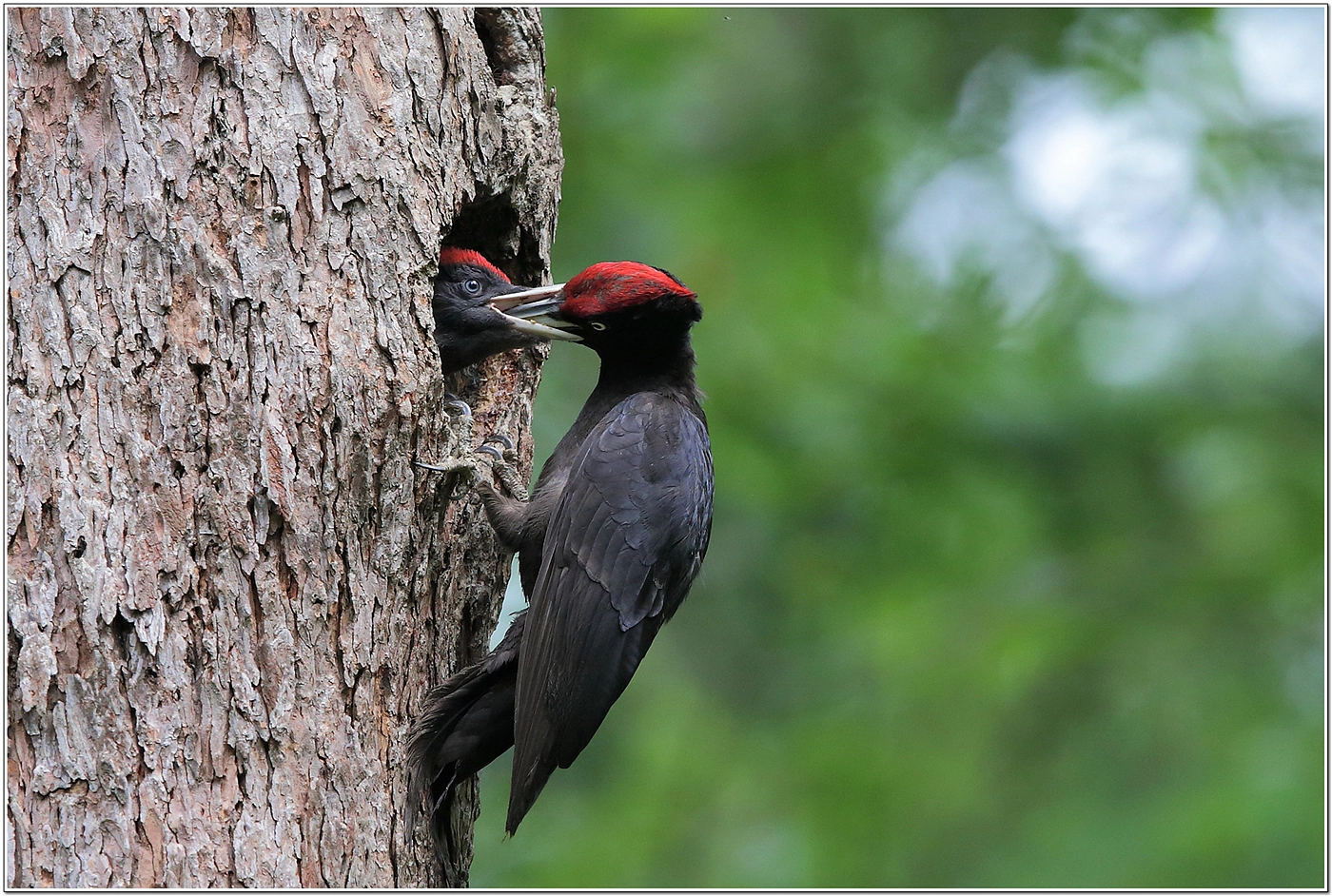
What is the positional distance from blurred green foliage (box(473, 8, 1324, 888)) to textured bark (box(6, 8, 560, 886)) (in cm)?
317

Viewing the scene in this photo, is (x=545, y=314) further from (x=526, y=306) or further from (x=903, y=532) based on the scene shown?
(x=903, y=532)

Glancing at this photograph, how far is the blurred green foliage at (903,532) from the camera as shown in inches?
230

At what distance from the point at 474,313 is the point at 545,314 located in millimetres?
259

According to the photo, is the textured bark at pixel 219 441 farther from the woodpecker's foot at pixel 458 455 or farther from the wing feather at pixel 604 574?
the wing feather at pixel 604 574

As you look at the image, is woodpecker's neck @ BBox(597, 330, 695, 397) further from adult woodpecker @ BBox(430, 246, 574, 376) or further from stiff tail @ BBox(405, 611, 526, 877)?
stiff tail @ BBox(405, 611, 526, 877)

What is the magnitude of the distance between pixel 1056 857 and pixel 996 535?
1744 mm

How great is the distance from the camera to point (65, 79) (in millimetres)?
2666

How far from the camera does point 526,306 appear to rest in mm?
3615

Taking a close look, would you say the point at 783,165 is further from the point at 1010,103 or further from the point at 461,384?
the point at 461,384

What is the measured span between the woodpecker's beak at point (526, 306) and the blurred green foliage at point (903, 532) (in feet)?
8.63

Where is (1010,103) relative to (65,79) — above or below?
above

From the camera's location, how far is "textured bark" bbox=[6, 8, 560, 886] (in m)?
2.47

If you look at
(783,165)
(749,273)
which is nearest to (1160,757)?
(749,273)

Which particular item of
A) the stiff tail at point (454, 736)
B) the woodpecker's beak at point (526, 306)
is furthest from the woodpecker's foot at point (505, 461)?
the stiff tail at point (454, 736)
